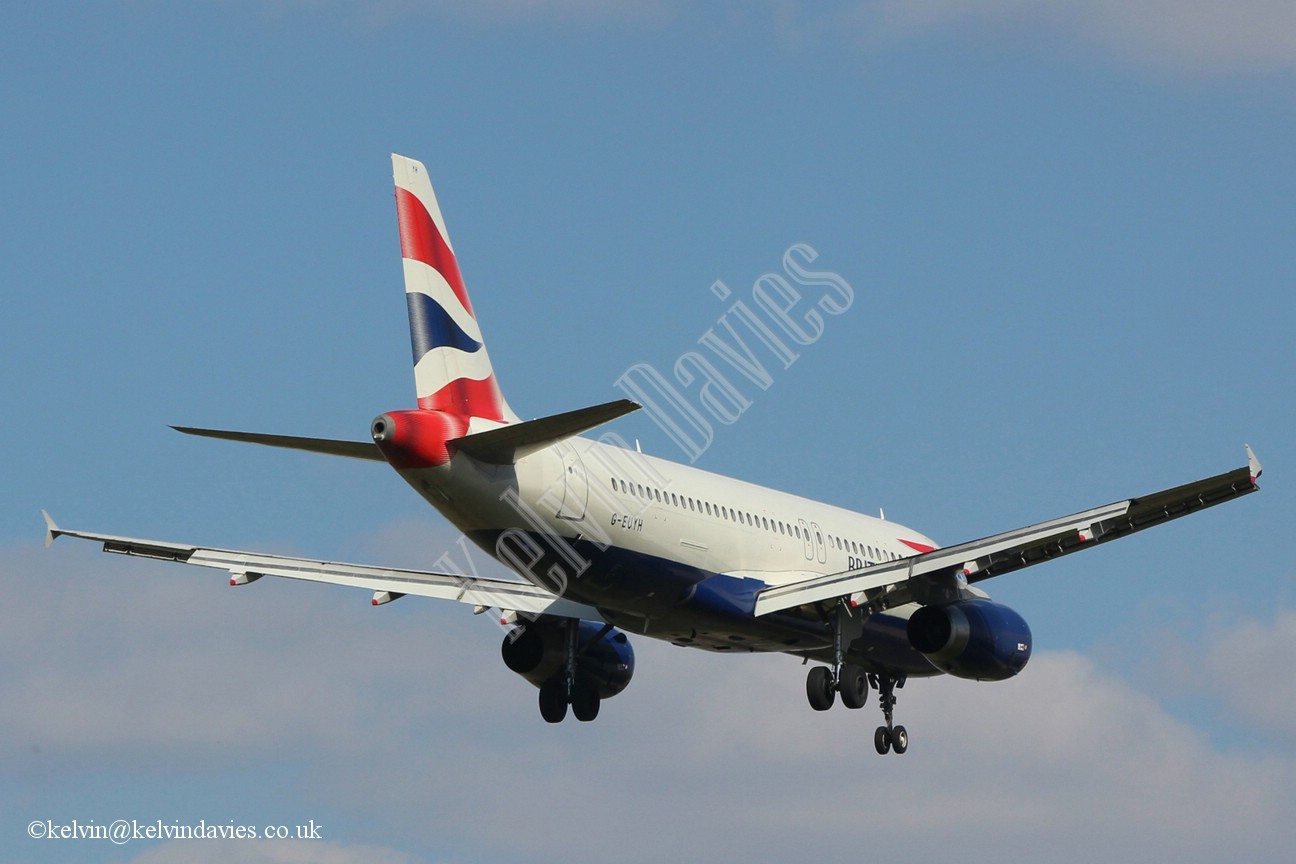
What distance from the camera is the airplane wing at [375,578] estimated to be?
38969mm

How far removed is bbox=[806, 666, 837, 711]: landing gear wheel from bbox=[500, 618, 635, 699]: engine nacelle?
4764mm

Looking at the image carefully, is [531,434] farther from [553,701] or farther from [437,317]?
[553,701]

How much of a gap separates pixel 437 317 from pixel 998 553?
11.5 meters

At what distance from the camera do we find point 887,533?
47.2 metres

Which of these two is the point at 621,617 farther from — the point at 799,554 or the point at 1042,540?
the point at 1042,540

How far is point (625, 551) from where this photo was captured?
36.8m

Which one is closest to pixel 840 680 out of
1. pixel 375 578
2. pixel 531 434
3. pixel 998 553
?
pixel 998 553

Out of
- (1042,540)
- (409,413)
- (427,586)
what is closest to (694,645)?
(427,586)

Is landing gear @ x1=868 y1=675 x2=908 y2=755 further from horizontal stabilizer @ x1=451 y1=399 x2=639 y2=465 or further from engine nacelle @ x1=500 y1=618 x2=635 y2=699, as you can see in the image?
horizontal stabilizer @ x1=451 y1=399 x2=639 y2=465

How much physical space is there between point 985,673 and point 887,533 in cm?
640

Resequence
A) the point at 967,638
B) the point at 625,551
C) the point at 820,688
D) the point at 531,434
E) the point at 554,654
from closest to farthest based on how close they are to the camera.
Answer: the point at 531,434
the point at 625,551
the point at 967,638
the point at 820,688
the point at 554,654

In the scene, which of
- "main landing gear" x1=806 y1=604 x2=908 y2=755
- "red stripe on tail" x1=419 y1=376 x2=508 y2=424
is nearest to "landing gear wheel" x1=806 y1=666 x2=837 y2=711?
"main landing gear" x1=806 y1=604 x2=908 y2=755

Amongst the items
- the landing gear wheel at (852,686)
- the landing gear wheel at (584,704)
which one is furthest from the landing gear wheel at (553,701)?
the landing gear wheel at (852,686)

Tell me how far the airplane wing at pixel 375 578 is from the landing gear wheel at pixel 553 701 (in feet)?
5.98
